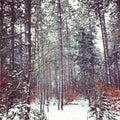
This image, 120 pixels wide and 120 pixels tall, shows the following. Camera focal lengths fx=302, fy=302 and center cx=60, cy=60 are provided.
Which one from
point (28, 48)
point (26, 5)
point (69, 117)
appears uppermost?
point (26, 5)

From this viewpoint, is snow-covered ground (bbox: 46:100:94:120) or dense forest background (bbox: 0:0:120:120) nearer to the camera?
dense forest background (bbox: 0:0:120:120)

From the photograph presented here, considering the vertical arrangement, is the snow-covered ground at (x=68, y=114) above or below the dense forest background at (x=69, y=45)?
below

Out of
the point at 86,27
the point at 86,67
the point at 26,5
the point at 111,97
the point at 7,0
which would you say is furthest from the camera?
the point at 86,27

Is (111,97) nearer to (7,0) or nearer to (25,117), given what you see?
(7,0)

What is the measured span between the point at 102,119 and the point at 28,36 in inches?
243

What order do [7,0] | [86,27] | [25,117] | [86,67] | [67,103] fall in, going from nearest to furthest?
[25,117]
[7,0]
[67,103]
[86,67]
[86,27]

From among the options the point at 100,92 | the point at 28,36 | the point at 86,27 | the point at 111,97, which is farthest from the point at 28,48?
the point at 86,27

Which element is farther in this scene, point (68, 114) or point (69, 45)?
point (69, 45)

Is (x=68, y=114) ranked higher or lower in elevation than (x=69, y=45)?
lower

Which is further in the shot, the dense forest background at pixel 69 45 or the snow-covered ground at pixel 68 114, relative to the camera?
A: the snow-covered ground at pixel 68 114

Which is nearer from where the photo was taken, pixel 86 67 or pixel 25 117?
pixel 25 117

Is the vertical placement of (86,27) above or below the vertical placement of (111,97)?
above

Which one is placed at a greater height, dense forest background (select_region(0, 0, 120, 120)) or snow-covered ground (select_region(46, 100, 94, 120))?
dense forest background (select_region(0, 0, 120, 120))

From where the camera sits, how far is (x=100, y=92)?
14922mm
